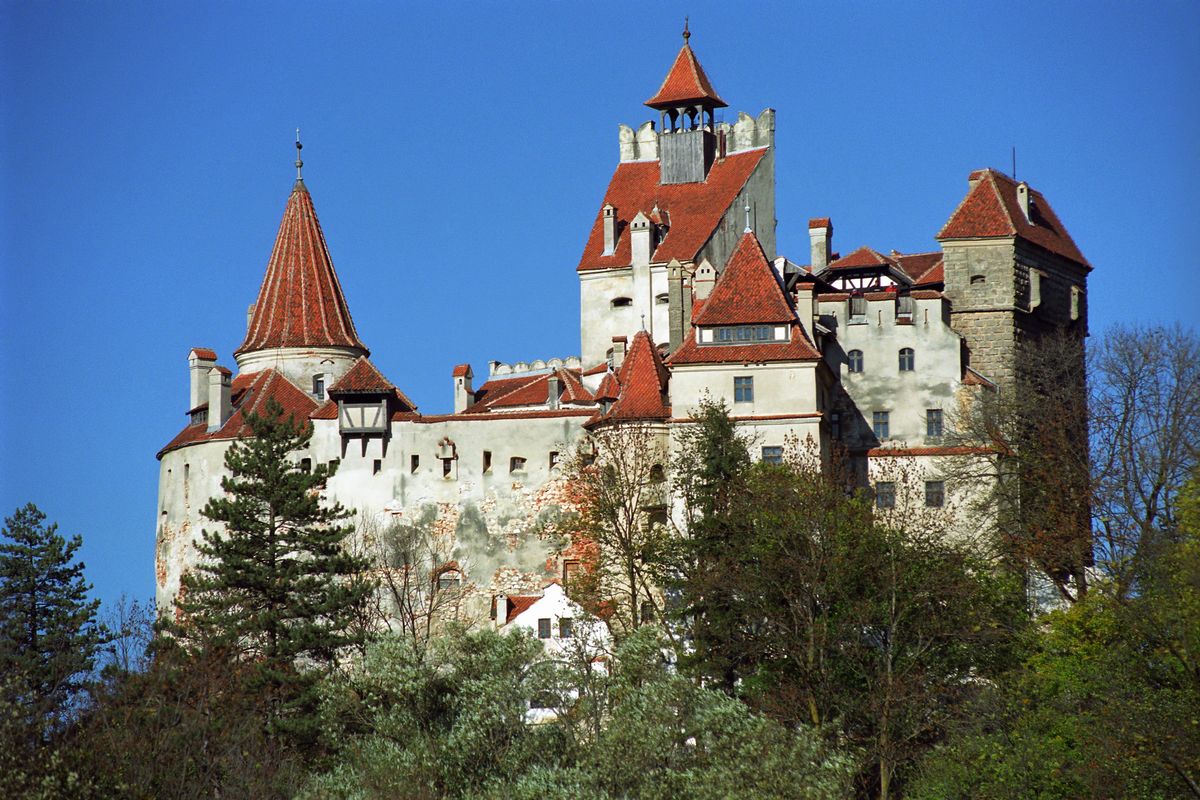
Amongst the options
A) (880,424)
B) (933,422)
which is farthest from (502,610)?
(933,422)

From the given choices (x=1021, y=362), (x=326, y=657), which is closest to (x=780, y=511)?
(x=326, y=657)

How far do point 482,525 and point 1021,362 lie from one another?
58.6 feet

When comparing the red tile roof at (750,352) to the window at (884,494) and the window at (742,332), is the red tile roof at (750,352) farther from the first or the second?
the window at (884,494)

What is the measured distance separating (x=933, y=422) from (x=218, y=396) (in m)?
24.3

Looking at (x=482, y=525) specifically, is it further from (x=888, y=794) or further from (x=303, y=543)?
(x=888, y=794)

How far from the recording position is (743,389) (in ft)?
225

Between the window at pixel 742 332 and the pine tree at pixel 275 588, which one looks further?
the window at pixel 742 332

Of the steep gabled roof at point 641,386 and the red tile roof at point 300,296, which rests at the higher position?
the red tile roof at point 300,296

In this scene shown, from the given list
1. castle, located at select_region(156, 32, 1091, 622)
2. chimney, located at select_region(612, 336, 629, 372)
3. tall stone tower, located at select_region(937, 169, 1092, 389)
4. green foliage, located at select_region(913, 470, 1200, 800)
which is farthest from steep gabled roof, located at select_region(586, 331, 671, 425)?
green foliage, located at select_region(913, 470, 1200, 800)

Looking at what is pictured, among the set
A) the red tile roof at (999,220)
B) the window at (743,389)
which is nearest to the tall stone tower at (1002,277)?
the red tile roof at (999,220)

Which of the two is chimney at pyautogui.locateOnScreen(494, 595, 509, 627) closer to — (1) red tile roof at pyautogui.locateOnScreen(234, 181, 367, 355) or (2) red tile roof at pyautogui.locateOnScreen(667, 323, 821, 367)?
(2) red tile roof at pyautogui.locateOnScreen(667, 323, 821, 367)

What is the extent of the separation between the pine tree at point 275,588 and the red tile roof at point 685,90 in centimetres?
2554

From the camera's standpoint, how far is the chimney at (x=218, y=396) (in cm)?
7925

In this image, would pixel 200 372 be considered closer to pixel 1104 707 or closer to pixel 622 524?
pixel 622 524
